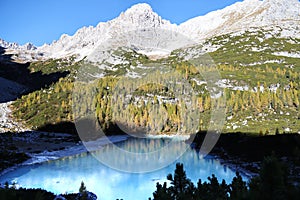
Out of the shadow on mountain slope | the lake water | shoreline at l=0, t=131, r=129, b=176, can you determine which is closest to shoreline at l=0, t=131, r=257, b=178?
shoreline at l=0, t=131, r=129, b=176

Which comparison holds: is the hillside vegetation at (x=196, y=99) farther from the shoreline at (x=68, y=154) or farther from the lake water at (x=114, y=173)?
the lake water at (x=114, y=173)

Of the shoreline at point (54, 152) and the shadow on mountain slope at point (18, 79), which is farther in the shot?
the shadow on mountain slope at point (18, 79)

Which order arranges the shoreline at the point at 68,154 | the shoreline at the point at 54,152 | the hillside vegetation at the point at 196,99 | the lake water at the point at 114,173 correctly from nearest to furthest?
the lake water at the point at 114,173, the shoreline at the point at 68,154, the shoreline at the point at 54,152, the hillside vegetation at the point at 196,99

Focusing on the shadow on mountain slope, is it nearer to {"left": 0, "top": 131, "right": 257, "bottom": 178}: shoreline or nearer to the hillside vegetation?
the hillside vegetation

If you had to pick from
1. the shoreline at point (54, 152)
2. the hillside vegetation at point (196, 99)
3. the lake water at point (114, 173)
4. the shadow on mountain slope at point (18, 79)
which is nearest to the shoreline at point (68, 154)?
the shoreline at point (54, 152)

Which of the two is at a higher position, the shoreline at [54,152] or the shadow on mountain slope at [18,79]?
the shadow on mountain slope at [18,79]

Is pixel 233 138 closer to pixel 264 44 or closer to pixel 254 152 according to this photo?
pixel 254 152
